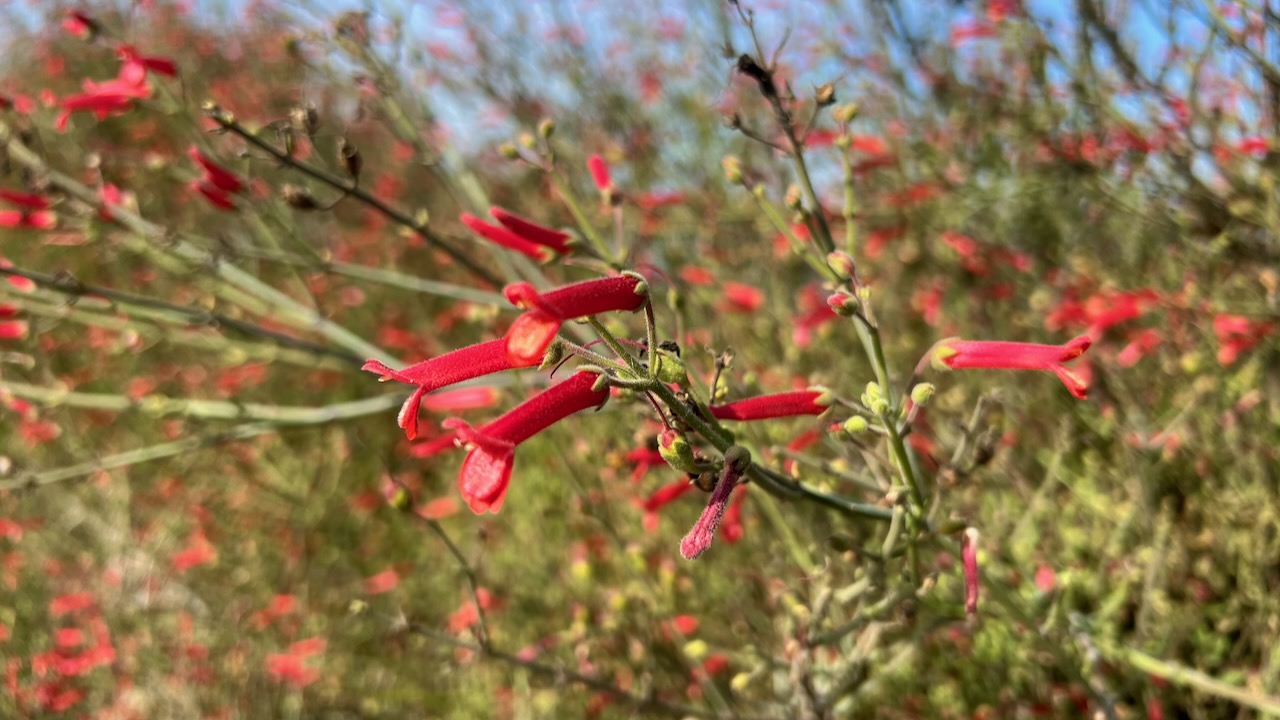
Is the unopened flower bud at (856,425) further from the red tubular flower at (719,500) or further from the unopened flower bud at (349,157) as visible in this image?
the unopened flower bud at (349,157)

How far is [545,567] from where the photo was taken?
436cm

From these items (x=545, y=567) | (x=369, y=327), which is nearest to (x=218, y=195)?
(x=545, y=567)

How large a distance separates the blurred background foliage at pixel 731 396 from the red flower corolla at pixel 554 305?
0.72 m

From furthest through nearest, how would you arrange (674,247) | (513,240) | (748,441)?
(674,247) < (513,240) < (748,441)

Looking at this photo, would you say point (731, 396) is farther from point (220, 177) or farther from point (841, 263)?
point (220, 177)

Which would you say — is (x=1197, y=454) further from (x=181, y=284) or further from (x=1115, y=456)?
(x=181, y=284)

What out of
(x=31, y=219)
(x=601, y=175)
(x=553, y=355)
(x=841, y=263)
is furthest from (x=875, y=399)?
(x=31, y=219)

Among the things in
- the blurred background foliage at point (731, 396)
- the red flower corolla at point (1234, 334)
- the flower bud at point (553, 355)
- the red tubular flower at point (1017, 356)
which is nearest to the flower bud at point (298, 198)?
the blurred background foliage at point (731, 396)

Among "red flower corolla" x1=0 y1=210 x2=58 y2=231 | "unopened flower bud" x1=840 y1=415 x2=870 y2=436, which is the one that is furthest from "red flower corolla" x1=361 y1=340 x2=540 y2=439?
"red flower corolla" x1=0 y1=210 x2=58 y2=231

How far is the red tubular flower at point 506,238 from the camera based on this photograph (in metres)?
1.68

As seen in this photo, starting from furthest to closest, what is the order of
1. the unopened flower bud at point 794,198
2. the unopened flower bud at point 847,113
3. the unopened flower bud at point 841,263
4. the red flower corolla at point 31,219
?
the red flower corolla at point 31,219 → the unopened flower bud at point 847,113 → the unopened flower bud at point 794,198 → the unopened flower bud at point 841,263

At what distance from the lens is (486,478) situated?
100cm

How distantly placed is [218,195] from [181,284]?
5823mm

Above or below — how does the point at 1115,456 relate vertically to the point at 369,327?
above
